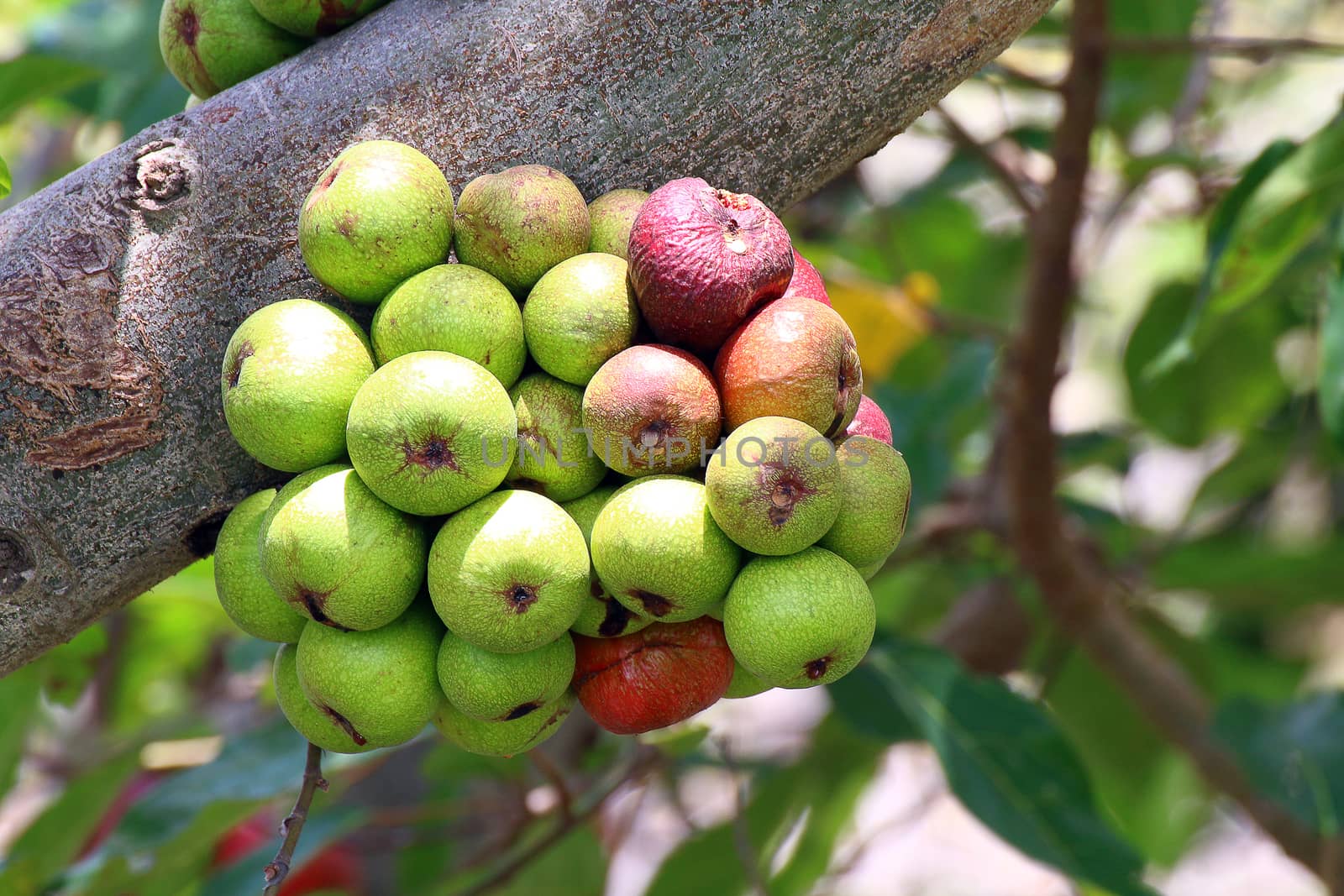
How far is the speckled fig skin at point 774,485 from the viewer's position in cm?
114

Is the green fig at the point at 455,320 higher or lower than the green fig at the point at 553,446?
higher

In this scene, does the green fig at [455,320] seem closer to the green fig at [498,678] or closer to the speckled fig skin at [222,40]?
the green fig at [498,678]

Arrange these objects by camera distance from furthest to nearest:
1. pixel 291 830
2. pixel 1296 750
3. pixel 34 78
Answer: pixel 1296 750 → pixel 34 78 → pixel 291 830

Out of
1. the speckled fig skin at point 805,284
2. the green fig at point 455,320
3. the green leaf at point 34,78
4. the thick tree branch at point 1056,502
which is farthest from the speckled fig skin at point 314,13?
the thick tree branch at point 1056,502

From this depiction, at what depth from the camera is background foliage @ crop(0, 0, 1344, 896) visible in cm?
221

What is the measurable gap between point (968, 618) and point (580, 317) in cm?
224

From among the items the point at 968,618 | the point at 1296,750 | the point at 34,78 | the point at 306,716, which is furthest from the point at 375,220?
the point at 968,618

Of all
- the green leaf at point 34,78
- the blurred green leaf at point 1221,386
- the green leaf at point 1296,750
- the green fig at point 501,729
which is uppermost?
the green leaf at point 34,78

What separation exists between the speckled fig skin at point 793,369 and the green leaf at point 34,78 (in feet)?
5.79

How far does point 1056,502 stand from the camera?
8.62 feet

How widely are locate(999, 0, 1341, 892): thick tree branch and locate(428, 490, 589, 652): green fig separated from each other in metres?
1.59

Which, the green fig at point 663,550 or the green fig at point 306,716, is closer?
the green fig at point 663,550

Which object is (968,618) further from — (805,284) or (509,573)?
(509,573)

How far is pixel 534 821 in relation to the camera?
2578 mm
